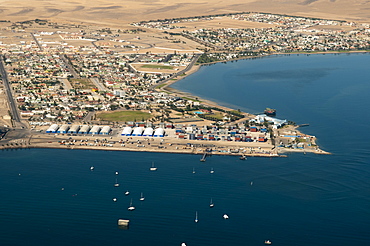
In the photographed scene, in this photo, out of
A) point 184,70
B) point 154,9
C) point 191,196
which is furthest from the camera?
point 154,9

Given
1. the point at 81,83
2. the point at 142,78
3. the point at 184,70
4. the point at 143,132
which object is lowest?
the point at 184,70

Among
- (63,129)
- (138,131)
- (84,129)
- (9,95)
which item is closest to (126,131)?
(138,131)

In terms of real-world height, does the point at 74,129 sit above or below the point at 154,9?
above

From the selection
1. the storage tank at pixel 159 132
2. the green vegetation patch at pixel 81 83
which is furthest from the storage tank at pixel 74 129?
the green vegetation patch at pixel 81 83

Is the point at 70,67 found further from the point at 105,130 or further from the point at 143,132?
the point at 143,132

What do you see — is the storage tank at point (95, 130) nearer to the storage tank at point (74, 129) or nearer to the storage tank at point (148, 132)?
the storage tank at point (74, 129)

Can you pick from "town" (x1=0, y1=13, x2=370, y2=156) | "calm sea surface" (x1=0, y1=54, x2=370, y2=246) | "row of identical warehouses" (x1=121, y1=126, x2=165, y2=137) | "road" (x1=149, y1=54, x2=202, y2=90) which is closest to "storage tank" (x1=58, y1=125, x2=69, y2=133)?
"town" (x1=0, y1=13, x2=370, y2=156)

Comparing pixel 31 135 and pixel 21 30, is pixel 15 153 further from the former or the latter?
pixel 21 30
